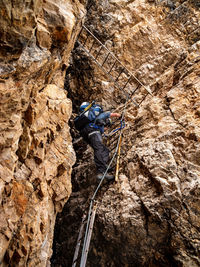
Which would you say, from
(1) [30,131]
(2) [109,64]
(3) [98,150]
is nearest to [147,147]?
(3) [98,150]

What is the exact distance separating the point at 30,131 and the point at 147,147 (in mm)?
3204

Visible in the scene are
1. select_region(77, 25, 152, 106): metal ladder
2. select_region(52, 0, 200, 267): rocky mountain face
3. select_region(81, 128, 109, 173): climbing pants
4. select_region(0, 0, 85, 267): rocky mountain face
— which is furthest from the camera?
select_region(77, 25, 152, 106): metal ladder

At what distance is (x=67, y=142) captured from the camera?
5812 millimetres

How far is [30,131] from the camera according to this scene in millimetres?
4285

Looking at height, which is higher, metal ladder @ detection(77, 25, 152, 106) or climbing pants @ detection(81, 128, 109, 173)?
metal ladder @ detection(77, 25, 152, 106)

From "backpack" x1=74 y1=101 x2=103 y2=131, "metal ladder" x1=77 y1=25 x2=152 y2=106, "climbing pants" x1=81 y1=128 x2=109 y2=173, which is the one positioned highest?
"metal ladder" x1=77 y1=25 x2=152 y2=106

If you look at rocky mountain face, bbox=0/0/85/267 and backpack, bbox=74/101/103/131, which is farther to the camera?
backpack, bbox=74/101/103/131

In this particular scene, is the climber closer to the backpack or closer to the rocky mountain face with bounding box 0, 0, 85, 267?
the backpack

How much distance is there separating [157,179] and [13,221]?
3277 millimetres

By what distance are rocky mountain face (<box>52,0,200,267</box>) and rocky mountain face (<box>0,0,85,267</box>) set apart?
164 centimetres

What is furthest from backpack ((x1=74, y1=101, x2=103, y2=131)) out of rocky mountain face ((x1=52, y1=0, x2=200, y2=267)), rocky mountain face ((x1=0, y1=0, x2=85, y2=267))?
rocky mountain face ((x1=0, y1=0, x2=85, y2=267))

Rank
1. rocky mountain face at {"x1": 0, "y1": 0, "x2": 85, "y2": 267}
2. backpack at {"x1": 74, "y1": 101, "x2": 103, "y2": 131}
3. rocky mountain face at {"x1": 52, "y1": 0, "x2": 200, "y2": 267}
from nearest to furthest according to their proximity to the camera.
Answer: rocky mountain face at {"x1": 0, "y1": 0, "x2": 85, "y2": 267} → rocky mountain face at {"x1": 52, "y1": 0, "x2": 200, "y2": 267} → backpack at {"x1": 74, "y1": 101, "x2": 103, "y2": 131}

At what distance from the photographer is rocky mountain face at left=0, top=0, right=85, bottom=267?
3.26 metres

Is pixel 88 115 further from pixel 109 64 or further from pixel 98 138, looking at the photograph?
pixel 109 64
